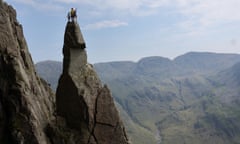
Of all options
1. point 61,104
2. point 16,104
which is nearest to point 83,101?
point 61,104

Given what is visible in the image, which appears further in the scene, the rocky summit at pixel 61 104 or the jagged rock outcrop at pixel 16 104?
the rocky summit at pixel 61 104

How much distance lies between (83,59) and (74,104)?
6.15 m

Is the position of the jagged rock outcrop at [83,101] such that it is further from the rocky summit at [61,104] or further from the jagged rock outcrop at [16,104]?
the jagged rock outcrop at [16,104]

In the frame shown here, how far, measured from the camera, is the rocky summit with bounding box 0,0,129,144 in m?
36.0

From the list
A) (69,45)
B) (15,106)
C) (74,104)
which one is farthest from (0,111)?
(69,45)

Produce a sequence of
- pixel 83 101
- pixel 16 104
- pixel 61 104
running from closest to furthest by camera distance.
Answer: pixel 16 104
pixel 83 101
pixel 61 104

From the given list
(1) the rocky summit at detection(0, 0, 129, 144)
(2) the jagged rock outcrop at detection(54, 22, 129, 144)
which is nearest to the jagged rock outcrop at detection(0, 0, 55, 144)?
(1) the rocky summit at detection(0, 0, 129, 144)

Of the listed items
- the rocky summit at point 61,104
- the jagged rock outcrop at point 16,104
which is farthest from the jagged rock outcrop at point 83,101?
the jagged rock outcrop at point 16,104

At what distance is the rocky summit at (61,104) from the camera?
3603cm

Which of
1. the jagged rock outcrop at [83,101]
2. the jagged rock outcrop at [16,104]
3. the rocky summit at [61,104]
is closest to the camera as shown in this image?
the jagged rock outcrop at [16,104]

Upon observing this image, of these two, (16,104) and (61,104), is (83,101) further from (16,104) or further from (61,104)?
(16,104)

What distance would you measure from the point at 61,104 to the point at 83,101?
3.61 m

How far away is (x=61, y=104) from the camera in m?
41.5

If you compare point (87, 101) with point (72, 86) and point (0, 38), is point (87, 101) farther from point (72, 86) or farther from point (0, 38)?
point (0, 38)
